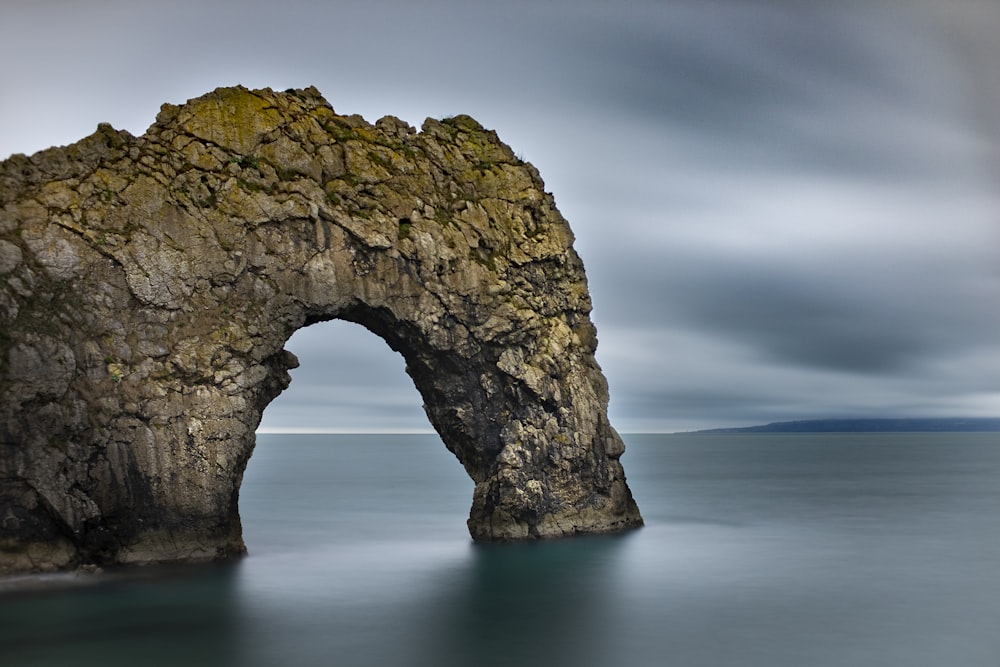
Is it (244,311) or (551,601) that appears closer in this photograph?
(551,601)

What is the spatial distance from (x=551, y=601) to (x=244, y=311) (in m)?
16.7

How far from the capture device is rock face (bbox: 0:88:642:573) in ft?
130

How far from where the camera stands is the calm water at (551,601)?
3059cm

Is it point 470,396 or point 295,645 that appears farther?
point 470,396

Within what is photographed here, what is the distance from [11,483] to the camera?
38.2 metres

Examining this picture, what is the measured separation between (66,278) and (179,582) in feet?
39.8

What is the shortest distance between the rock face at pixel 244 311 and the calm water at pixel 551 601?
2979 mm

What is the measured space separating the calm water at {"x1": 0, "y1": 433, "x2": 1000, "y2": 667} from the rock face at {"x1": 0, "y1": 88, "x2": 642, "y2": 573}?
2.98 meters

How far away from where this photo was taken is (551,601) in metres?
37.2

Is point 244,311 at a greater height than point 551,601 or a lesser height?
greater

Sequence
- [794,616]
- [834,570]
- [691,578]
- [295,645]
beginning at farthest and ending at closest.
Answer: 1. [834,570]
2. [691,578]
3. [794,616]
4. [295,645]

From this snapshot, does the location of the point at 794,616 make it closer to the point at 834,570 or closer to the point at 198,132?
the point at 834,570

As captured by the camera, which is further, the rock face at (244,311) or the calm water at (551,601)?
the rock face at (244,311)

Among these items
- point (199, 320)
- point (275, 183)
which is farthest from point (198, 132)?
point (199, 320)
